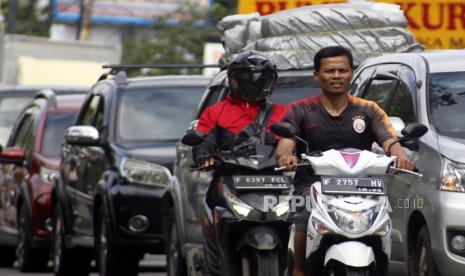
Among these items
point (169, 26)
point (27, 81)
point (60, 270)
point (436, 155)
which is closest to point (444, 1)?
point (60, 270)

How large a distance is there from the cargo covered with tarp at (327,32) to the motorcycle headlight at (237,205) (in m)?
3.93

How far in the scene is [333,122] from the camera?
9109 millimetres

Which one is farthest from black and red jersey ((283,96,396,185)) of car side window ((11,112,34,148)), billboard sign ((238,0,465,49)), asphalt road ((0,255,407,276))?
billboard sign ((238,0,465,49))

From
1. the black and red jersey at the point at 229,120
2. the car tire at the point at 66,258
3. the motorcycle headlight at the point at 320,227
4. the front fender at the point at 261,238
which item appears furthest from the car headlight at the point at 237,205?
the car tire at the point at 66,258

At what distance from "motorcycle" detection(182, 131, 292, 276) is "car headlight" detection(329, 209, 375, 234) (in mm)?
1280

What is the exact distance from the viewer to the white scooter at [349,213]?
330 inches

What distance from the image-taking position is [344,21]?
569 inches

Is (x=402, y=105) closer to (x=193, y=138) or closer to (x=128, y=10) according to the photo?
(x=193, y=138)

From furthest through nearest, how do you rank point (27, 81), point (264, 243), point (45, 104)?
point (27, 81)
point (45, 104)
point (264, 243)

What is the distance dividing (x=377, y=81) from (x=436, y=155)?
1.73 meters

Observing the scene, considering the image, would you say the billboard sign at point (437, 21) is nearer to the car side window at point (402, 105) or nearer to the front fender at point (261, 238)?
the car side window at point (402, 105)

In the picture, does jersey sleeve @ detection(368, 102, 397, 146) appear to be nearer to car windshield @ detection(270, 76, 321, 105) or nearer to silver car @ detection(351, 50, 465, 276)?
silver car @ detection(351, 50, 465, 276)

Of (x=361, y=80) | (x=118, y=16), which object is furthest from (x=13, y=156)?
(x=118, y=16)

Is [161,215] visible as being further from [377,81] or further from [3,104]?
[3,104]
